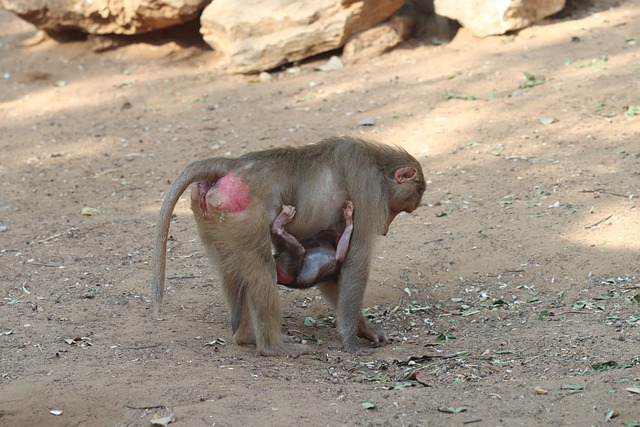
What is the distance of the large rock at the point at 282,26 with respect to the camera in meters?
11.5

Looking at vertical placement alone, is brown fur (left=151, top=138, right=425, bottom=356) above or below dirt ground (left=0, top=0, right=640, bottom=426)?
above

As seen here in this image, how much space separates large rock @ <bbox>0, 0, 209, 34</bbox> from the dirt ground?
493mm

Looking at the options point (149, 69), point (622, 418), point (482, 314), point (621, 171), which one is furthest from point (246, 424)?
point (149, 69)

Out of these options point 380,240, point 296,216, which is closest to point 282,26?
Answer: point 380,240

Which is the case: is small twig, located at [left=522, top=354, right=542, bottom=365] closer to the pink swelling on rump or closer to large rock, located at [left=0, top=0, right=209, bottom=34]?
the pink swelling on rump

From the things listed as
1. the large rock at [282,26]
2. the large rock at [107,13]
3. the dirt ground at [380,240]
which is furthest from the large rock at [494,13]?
the large rock at [107,13]

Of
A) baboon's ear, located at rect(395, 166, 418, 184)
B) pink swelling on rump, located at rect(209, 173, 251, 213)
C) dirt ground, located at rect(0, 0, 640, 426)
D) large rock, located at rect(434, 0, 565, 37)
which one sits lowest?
dirt ground, located at rect(0, 0, 640, 426)

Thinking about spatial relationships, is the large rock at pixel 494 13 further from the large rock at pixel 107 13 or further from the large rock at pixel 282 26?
the large rock at pixel 107 13

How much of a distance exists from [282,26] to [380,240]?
4730 mm

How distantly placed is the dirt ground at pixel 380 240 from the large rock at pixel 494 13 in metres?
0.19

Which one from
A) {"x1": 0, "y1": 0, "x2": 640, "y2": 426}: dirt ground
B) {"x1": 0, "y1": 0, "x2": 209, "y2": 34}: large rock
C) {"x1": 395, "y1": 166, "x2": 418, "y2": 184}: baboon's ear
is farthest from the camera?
{"x1": 0, "y1": 0, "x2": 209, "y2": 34}: large rock

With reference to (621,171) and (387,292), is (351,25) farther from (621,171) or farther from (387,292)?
(387,292)

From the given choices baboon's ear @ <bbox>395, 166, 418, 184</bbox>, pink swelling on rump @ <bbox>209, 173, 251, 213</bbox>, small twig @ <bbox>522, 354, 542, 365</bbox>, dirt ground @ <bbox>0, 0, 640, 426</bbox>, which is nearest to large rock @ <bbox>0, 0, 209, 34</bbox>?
dirt ground @ <bbox>0, 0, 640, 426</bbox>

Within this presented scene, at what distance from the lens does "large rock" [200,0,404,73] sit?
11461 mm
